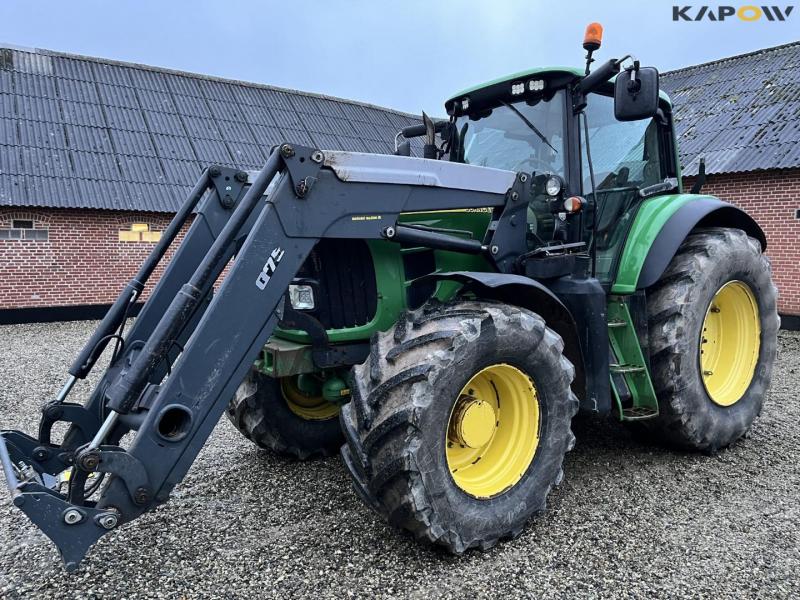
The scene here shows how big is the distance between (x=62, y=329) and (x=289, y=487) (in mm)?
9351

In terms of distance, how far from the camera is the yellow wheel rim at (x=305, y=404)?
4004mm

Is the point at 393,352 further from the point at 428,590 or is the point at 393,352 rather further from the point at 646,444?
the point at 646,444

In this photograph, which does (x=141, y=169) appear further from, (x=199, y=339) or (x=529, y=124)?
(x=199, y=339)

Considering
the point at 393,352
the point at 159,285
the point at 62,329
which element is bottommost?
the point at 62,329

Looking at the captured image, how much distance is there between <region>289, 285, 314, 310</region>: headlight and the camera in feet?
10.5

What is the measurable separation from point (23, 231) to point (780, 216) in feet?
45.2

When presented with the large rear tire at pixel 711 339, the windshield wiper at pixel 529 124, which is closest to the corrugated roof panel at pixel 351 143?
the windshield wiper at pixel 529 124

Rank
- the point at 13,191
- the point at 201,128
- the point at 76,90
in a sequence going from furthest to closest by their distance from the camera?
the point at 201,128 < the point at 76,90 < the point at 13,191

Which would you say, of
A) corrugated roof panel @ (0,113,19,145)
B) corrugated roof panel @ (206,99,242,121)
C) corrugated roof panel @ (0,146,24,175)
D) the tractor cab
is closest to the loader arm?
the tractor cab

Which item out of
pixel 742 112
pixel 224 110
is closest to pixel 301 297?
pixel 742 112

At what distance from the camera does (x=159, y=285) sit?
130 inches

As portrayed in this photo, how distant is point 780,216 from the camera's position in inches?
415

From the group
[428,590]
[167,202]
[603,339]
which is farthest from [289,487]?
[167,202]

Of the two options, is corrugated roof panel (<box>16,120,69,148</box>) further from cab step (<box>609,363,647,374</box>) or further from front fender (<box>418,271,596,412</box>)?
cab step (<box>609,363,647,374</box>)
